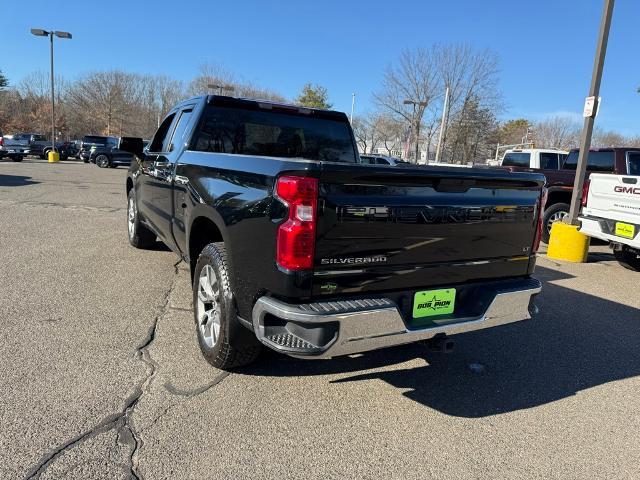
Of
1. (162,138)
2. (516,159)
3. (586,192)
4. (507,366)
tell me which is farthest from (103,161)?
(507,366)

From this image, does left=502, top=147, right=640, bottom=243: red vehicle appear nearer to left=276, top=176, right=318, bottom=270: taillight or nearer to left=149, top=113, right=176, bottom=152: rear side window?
left=149, top=113, right=176, bottom=152: rear side window

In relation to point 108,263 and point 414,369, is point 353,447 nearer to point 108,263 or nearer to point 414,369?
point 414,369

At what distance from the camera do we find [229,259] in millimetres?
2967

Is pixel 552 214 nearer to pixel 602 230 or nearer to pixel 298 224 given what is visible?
pixel 602 230

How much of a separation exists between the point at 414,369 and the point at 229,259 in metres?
1.68

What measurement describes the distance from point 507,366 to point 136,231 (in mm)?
5107

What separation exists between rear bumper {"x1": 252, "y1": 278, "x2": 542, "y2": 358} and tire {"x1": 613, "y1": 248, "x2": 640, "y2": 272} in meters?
6.61

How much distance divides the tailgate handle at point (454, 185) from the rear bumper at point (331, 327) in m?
0.75

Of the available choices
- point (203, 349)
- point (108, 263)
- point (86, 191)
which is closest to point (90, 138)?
point (86, 191)

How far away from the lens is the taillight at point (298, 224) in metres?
2.38

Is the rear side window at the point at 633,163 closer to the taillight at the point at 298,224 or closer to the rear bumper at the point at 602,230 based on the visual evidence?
the rear bumper at the point at 602,230

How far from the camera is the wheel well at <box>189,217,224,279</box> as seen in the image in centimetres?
359

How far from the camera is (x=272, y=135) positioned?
4547mm

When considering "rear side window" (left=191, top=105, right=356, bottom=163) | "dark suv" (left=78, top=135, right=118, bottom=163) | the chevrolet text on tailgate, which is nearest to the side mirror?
"rear side window" (left=191, top=105, right=356, bottom=163)
